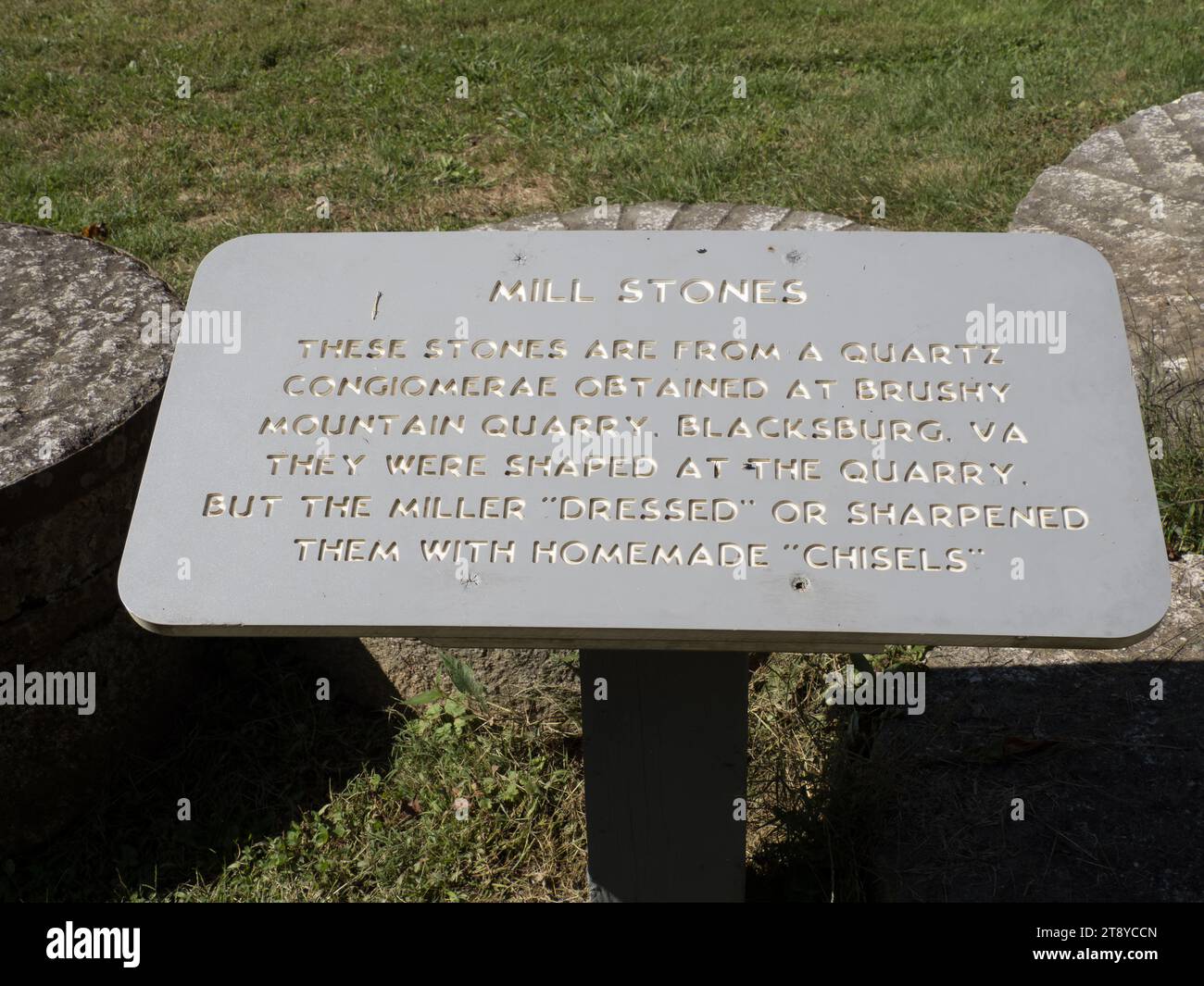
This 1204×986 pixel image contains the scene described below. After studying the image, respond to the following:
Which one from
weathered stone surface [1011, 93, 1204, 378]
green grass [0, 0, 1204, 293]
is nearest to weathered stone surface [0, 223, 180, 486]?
green grass [0, 0, 1204, 293]

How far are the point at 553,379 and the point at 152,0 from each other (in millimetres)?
5744

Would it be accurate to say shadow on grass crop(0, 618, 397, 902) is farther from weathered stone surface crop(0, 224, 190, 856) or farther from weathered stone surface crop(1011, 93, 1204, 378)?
weathered stone surface crop(1011, 93, 1204, 378)

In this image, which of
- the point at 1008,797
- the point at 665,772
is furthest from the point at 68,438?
the point at 1008,797

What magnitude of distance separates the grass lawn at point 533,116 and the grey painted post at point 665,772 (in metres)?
0.73

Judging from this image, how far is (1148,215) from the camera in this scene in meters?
3.50

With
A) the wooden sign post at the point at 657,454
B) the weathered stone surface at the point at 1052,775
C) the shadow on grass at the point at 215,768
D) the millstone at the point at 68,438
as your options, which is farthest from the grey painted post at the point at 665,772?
the millstone at the point at 68,438

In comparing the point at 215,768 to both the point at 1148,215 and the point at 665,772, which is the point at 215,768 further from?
the point at 1148,215

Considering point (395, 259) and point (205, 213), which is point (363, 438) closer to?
point (395, 259)

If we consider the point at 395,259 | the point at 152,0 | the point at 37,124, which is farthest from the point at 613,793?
the point at 152,0

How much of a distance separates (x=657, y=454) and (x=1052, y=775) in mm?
1323

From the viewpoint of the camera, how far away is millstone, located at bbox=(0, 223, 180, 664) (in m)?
2.39

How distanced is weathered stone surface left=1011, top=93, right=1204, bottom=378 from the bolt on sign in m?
1.49

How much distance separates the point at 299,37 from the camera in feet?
19.2

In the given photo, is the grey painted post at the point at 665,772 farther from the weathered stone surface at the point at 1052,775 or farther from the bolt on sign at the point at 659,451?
the weathered stone surface at the point at 1052,775
